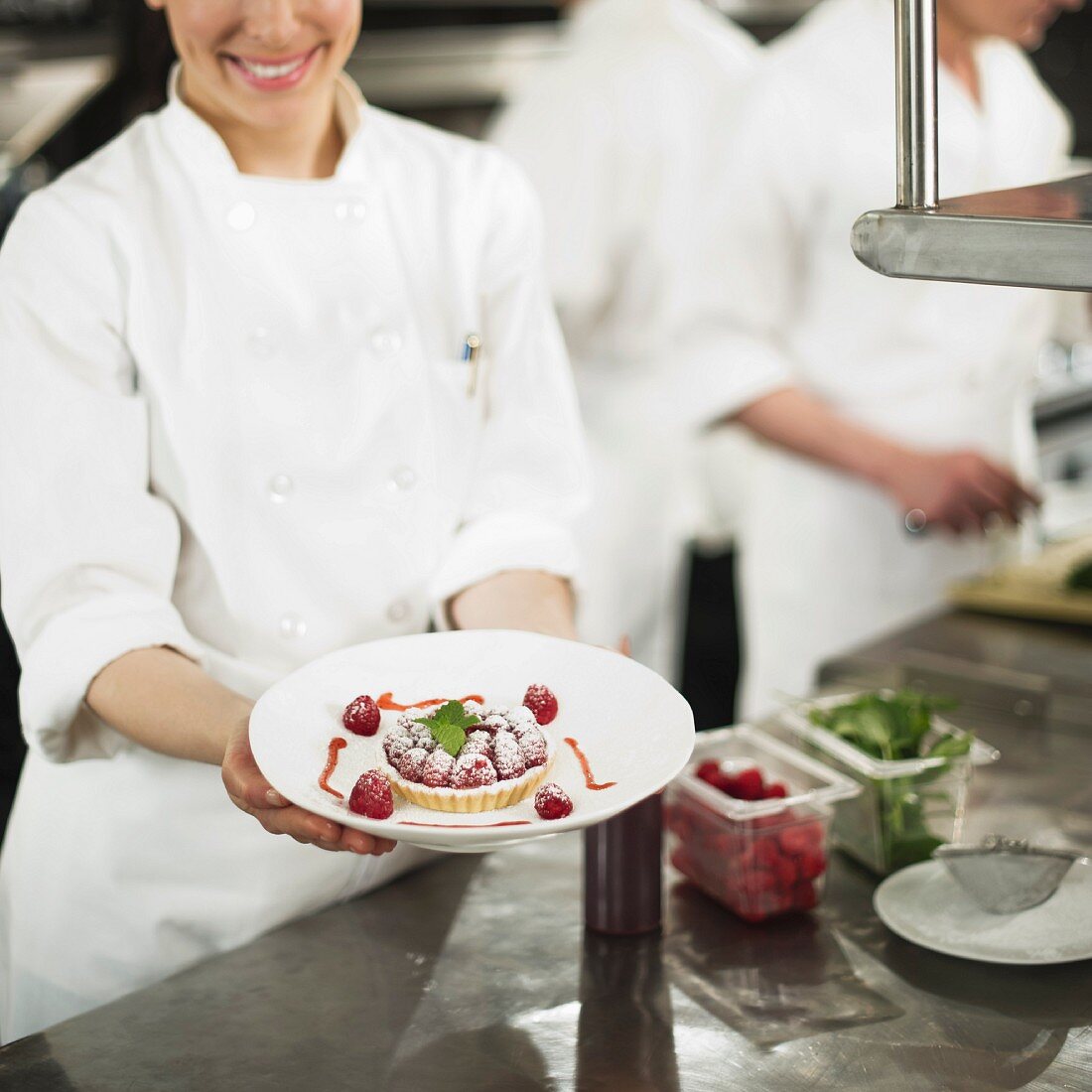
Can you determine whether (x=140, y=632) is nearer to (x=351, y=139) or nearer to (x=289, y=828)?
(x=289, y=828)

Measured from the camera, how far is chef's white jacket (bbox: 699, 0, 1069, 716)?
247 centimetres

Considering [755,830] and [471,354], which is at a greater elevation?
[471,354]

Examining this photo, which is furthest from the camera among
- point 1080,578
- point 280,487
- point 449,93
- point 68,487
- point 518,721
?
point 449,93

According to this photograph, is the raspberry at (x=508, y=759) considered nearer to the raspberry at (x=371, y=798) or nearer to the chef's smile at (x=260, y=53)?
the raspberry at (x=371, y=798)

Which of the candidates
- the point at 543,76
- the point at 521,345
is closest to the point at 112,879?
the point at 521,345

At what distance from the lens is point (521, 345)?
62.5 inches

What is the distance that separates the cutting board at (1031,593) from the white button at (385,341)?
4.18ft

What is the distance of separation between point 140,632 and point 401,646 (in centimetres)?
23

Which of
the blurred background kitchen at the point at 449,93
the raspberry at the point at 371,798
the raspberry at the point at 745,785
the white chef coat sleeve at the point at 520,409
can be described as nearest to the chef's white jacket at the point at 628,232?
the blurred background kitchen at the point at 449,93

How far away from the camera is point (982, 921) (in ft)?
4.38

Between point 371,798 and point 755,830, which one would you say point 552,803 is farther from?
point 755,830

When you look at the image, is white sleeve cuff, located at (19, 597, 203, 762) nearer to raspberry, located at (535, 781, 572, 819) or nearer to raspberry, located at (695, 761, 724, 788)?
raspberry, located at (535, 781, 572, 819)

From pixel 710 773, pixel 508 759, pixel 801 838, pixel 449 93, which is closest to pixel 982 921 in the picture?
pixel 801 838

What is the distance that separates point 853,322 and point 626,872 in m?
1.46
